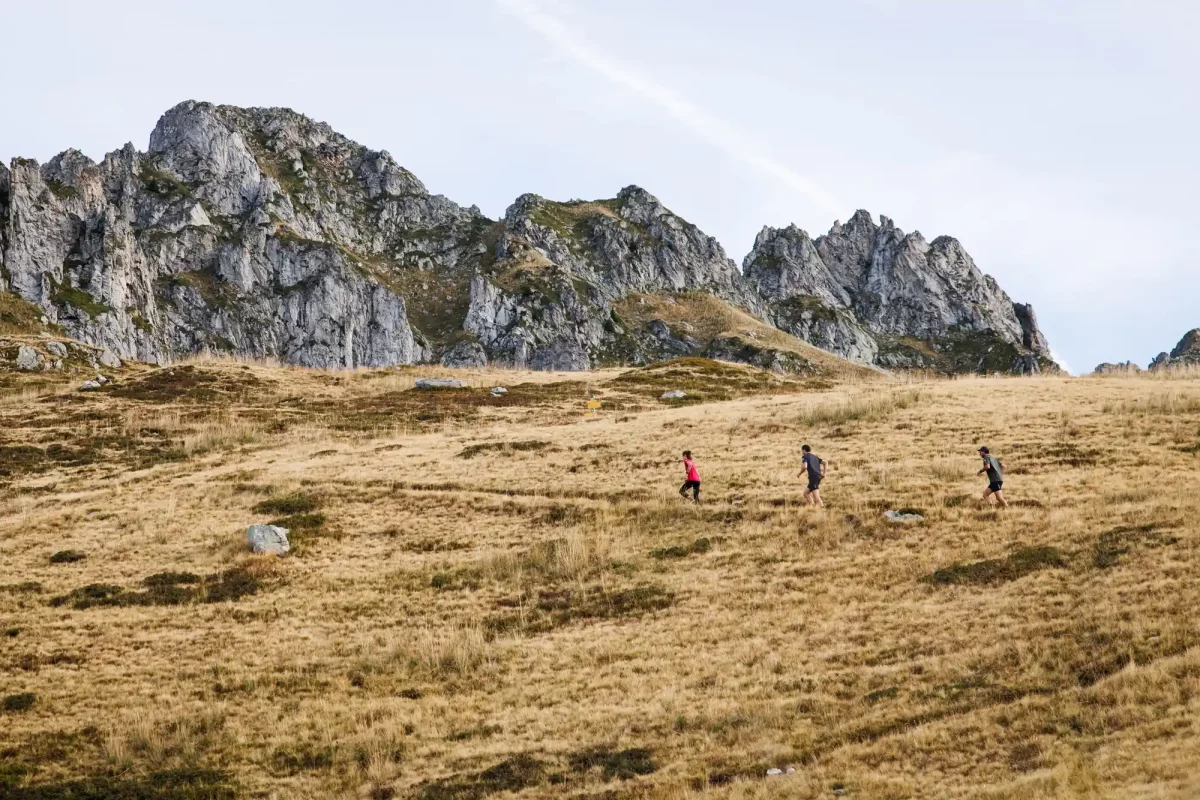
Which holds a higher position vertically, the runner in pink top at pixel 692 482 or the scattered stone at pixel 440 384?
the scattered stone at pixel 440 384

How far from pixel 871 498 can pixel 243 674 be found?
2165 cm

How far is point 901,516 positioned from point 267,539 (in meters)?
22.9

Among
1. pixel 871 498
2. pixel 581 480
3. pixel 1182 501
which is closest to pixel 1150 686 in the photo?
pixel 1182 501

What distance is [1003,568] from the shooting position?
75.3 feet

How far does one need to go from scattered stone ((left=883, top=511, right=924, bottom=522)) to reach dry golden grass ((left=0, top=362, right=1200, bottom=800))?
2.12 ft

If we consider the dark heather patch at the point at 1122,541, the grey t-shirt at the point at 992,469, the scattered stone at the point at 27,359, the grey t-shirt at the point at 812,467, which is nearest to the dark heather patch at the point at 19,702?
the grey t-shirt at the point at 812,467

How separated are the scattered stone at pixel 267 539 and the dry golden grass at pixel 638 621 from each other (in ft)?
4.26

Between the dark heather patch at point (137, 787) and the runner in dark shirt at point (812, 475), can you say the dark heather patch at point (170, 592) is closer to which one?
the dark heather patch at point (137, 787)

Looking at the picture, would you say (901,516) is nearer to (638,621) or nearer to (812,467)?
(812,467)

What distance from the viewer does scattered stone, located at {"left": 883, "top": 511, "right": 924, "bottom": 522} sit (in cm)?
A: 2861

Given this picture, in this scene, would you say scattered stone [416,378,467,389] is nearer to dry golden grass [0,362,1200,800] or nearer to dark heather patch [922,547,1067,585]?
dry golden grass [0,362,1200,800]

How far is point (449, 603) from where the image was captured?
26562 mm

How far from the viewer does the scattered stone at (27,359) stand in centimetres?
7650

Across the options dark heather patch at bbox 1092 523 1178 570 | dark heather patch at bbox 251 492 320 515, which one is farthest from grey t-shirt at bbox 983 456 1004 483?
dark heather patch at bbox 251 492 320 515
